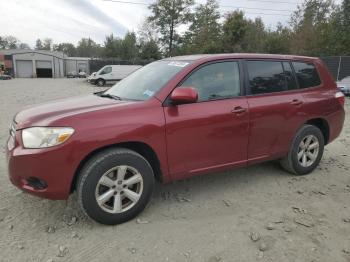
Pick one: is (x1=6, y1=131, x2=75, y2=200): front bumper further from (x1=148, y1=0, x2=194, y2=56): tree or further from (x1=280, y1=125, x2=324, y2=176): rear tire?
(x1=148, y1=0, x2=194, y2=56): tree

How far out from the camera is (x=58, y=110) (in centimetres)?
321

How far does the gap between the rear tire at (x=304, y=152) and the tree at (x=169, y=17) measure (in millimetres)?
48187

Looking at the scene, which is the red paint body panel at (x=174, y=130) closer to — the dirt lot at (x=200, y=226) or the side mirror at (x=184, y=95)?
the side mirror at (x=184, y=95)

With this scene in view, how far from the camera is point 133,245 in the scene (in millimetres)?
2859

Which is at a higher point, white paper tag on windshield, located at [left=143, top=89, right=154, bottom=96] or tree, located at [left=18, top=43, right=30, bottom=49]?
tree, located at [left=18, top=43, right=30, bottom=49]

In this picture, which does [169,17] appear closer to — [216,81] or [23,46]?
[216,81]

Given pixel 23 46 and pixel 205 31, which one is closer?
pixel 205 31

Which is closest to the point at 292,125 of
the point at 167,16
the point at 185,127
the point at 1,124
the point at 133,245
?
the point at 185,127

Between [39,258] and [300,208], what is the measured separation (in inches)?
109

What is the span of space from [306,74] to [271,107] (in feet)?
3.47

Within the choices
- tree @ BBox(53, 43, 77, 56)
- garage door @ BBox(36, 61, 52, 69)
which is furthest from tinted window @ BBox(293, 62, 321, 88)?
tree @ BBox(53, 43, 77, 56)

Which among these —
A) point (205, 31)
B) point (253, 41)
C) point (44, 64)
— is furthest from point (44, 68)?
point (253, 41)

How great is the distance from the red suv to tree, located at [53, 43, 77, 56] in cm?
10715

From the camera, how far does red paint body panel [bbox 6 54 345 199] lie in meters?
2.86
